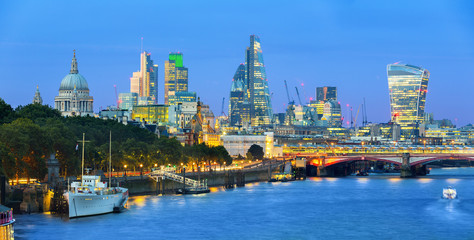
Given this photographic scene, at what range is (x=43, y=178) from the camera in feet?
330

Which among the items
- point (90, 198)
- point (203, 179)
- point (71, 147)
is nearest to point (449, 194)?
point (203, 179)

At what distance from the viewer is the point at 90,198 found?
89.6 m

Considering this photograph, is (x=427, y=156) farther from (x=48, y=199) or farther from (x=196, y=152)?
(x=48, y=199)

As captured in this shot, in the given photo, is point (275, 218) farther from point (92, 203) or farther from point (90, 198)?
point (90, 198)

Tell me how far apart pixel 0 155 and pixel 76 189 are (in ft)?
27.1

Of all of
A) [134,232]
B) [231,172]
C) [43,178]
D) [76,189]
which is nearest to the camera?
[134,232]

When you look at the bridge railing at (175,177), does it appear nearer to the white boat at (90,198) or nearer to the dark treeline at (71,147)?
the dark treeline at (71,147)

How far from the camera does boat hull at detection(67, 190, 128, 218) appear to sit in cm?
8762

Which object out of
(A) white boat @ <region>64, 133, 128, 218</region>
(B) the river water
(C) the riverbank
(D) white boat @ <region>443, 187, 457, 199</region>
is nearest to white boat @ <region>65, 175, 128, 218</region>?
(A) white boat @ <region>64, 133, 128, 218</region>

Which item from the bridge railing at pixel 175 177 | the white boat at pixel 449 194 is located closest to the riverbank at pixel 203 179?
the bridge railing at pixel 175 177

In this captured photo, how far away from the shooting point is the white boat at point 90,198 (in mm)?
87875

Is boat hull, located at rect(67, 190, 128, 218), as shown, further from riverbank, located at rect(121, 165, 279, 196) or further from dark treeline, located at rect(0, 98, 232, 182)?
riverbank, located at rect(121, 165, 279, 196)

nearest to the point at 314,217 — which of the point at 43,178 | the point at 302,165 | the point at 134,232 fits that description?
the point at 134,232

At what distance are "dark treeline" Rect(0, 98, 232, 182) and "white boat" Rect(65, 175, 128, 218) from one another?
6.92 meters
